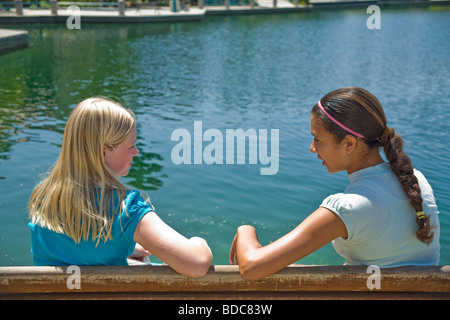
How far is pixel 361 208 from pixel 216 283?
674 millimetres

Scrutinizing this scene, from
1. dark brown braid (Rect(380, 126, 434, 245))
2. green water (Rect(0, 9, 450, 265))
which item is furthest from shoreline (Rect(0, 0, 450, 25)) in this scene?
dark brown braid (Rect(380, 126, 434, 245))

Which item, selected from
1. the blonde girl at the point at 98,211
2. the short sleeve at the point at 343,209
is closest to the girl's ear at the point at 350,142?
the short sleeve at the point at 343,209

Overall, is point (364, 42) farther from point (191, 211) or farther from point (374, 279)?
point (374, 279)

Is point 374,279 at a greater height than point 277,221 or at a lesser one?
greater

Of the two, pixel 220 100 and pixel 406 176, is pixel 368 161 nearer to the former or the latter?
pixel 406 176

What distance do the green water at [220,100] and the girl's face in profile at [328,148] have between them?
270 centimetres

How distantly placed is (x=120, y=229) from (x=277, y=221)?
12.7 feet

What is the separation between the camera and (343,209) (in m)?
2.04

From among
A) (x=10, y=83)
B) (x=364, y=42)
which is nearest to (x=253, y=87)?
(x=10, y=83)

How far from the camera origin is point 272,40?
22828 millimetres

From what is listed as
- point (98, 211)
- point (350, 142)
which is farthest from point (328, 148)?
point (98, 211)

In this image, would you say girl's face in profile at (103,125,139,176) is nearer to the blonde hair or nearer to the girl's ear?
the blonde hair

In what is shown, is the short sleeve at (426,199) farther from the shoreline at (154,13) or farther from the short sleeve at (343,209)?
the shoreline at (154,13)

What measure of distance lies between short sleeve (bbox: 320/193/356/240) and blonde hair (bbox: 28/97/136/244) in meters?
0.88
